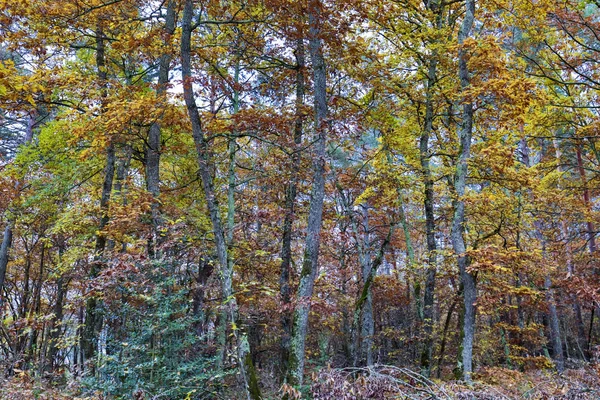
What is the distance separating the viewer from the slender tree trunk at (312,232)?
22.4 feet

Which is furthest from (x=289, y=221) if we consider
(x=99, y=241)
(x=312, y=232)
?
(x=99, y=241)

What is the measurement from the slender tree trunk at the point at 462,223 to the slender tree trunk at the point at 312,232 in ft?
9.17

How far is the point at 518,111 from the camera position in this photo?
7.59 metres

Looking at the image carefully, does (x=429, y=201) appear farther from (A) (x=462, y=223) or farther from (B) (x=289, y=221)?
(B) (x=289, y=221)

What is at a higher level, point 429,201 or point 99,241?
point 429,201

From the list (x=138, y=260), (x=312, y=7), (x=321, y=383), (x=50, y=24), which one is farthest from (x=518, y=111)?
(x=50, y=24)

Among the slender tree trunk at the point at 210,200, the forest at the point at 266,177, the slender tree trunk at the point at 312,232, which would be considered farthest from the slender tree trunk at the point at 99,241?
the slender tree trunk at the point at 312,232

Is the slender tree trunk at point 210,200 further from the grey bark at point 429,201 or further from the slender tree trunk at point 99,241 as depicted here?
the grey bark at point 429,201

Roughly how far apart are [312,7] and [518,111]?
435cm

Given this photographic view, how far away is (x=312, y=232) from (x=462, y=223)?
3.54 meters

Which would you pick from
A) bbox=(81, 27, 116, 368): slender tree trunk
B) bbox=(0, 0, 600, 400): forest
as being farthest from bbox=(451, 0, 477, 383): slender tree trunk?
bbox=(81, 27, 116, 368): slender tree trunk

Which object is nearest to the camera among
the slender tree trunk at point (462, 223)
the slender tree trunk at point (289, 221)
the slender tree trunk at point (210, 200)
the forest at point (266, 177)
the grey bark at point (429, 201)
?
the forest at point (266, 177)

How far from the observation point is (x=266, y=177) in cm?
880

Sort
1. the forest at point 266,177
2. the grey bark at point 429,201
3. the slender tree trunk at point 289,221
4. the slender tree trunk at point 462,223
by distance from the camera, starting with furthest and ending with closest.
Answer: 1. the grey bark at point 429,201
2. the slender tree trunk at point 289,221
3. the slender tree trunk at point 462,223
4. the forest at point 266,177
